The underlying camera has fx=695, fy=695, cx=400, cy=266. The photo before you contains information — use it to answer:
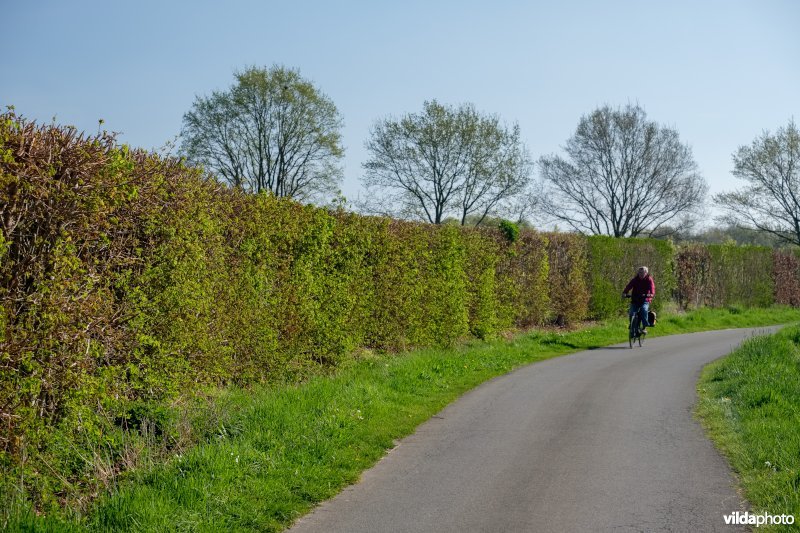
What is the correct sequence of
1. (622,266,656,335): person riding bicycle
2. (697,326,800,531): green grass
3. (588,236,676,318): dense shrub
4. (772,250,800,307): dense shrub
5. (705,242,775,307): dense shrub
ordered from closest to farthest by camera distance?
(697,326,800,531): green grass < (622,266,656,335): person riding bicycle < (588,236,676,318): dense shrub < (705,242,775,307): dense shrub < (772,250,800,307): dense shrub

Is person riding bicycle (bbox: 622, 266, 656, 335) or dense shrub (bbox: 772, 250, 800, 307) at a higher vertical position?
dense shrub (bbox: 772, 250, 800, 307)

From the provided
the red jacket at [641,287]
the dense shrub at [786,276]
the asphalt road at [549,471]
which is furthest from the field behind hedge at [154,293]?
the dense shrub at [786,276]

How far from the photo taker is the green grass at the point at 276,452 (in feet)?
16.5

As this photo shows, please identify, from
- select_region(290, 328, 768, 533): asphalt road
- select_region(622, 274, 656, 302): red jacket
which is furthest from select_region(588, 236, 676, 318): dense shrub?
select_region(290, 328, 768, 533): asphalt road

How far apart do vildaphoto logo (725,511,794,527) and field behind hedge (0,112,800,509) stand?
5013 mm

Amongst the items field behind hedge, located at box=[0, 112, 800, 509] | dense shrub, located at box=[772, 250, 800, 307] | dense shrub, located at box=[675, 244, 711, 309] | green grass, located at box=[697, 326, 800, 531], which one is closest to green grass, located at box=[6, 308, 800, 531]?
field behind hedge, located at box=[0, 112, 800, 509]

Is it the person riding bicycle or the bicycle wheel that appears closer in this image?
the bicycle wheel

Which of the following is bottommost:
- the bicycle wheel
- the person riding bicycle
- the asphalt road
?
the asphalt road

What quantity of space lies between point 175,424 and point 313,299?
4481mm

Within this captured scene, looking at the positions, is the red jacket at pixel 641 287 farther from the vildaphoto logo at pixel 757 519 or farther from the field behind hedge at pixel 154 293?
the vildaphoto logo at pixel 757 519

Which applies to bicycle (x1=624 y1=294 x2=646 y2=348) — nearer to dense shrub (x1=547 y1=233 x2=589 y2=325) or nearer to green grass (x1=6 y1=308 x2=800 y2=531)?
dense shrub (x1=547 y1=233 x2=589 y2=325)

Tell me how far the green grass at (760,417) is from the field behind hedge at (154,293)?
545cm

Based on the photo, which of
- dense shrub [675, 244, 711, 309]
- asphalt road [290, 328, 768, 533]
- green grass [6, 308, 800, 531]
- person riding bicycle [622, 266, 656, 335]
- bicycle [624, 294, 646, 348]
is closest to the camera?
green grass [6, 308, 800, 531]

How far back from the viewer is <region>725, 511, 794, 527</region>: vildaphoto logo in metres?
5.21
